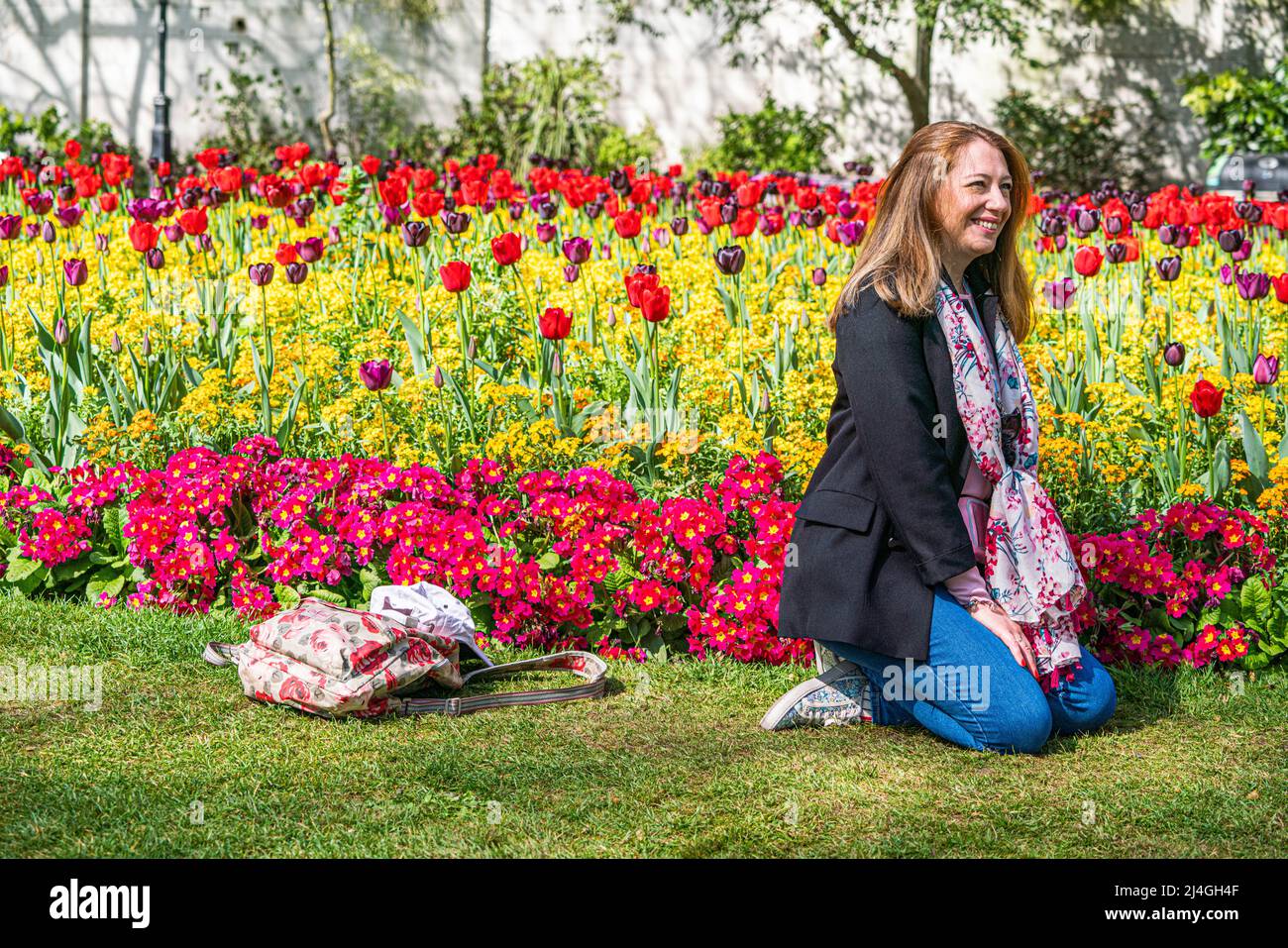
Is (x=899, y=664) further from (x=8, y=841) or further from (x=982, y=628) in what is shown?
(x=8, y=841)

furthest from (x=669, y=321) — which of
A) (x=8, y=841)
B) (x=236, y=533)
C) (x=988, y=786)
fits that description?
(x=8, y=841)

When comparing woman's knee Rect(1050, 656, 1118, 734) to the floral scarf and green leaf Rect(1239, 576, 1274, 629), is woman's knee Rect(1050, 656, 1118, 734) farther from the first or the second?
green leaf Rect(1239, 576, 1274, 629)

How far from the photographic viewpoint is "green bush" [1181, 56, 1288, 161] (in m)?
13.8

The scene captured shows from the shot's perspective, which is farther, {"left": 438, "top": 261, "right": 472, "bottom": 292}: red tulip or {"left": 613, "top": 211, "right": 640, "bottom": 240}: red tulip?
A: {"left": 613, "top": 211, "right": 640, "bottom": 240}: red tulip

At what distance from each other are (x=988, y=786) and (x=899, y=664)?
0.34m

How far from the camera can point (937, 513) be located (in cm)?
307

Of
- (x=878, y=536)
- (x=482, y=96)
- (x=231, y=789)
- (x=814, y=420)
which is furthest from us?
(x=482, y=96)

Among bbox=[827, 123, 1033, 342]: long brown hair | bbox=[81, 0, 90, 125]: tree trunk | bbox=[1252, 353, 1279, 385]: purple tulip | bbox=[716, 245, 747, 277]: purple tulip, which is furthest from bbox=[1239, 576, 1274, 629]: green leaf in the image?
bbox=[81, 0, 90, 125]: tree trunk

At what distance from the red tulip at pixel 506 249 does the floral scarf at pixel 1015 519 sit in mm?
1743

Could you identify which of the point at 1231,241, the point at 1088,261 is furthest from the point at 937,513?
the point at 1231,241

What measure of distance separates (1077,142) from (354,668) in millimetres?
13414

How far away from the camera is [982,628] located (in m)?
3.16

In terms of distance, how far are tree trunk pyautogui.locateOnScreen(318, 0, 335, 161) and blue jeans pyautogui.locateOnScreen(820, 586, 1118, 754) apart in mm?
12165

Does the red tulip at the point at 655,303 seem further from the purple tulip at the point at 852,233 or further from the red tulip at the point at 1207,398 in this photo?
the purple tulip at the point at 852,233
